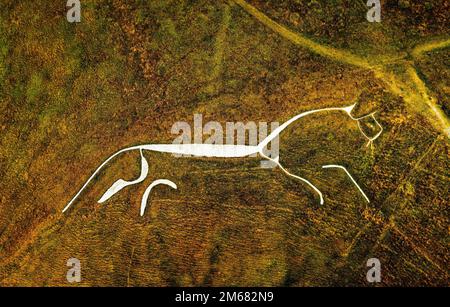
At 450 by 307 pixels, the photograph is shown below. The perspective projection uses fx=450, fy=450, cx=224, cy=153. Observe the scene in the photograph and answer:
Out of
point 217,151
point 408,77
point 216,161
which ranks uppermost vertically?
point 408,77

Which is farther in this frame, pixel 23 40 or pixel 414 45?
pixel 23 40

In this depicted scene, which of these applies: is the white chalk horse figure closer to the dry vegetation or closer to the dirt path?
the dry vegetation

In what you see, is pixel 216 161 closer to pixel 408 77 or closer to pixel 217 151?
pixel 217 151

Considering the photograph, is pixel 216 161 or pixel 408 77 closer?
pixel 408 77

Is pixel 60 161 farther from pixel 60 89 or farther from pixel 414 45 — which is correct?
pixel 414 45

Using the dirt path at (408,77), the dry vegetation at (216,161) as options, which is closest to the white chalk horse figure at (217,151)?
the dry vegetation at (216,161)

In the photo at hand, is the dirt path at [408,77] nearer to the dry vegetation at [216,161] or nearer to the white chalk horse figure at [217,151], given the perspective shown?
the dry vegetation at [216,161]

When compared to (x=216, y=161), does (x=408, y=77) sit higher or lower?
higher

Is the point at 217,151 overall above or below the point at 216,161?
above

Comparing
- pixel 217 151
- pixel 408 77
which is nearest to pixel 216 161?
pixel 217 151

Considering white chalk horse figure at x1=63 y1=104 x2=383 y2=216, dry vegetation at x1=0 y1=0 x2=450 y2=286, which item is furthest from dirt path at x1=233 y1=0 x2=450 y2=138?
white chalk horse figure at x1=63 y1=104 x2=383 y2=216

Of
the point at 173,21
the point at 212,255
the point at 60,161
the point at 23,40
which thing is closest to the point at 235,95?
the point at 173,21
